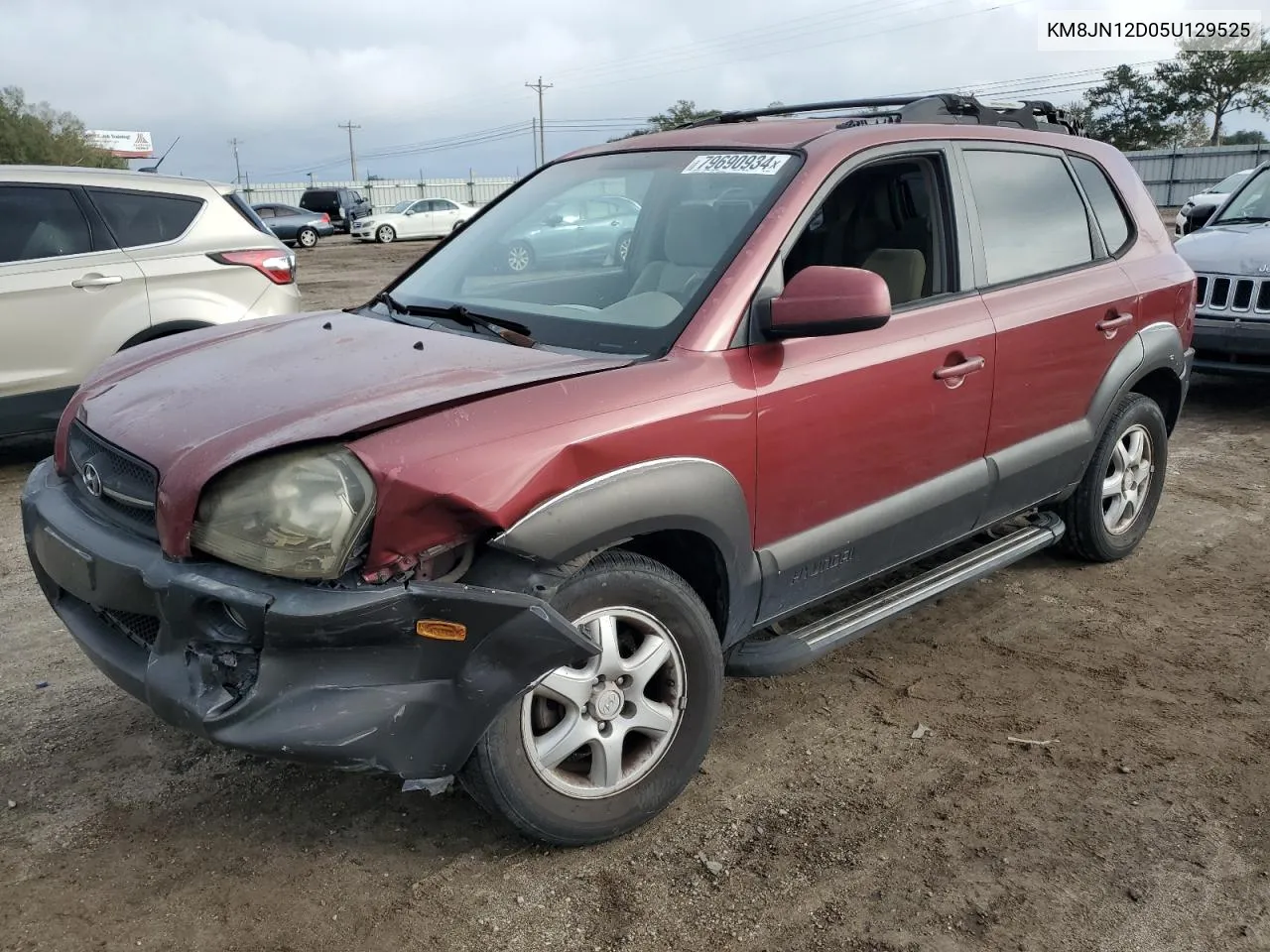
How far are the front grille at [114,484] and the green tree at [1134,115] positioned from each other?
59265 millimetres

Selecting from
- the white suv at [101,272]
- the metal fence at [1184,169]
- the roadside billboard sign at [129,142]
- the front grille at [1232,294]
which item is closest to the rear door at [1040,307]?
the front grille at [1232,294]

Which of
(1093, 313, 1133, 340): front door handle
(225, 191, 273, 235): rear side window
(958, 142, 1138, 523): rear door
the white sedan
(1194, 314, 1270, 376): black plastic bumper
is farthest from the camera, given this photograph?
the white sedan

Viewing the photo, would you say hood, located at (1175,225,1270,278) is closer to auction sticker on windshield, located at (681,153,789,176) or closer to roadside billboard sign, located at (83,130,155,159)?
auction sticker on windshield, located at (681,153,789,176)

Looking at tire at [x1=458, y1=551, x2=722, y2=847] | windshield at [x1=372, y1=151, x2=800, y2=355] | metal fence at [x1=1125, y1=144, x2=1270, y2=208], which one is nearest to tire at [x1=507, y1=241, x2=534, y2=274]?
windshield at [x1=372, y1=151, x2=800, y2=355]

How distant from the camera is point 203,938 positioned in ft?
7.90

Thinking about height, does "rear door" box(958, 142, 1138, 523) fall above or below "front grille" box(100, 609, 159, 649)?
above

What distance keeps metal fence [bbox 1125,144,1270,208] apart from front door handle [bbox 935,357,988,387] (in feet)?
108

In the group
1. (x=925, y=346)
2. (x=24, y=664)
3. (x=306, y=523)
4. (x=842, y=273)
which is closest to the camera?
(x=306, y=523)

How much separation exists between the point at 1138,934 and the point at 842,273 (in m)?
1.74

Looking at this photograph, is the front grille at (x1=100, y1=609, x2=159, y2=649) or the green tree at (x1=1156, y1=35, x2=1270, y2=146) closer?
the front grille at (x1=100, y1=609, x2=159, y2=649)

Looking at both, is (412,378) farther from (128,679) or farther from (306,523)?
(128,679)

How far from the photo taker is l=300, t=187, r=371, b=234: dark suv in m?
38.2

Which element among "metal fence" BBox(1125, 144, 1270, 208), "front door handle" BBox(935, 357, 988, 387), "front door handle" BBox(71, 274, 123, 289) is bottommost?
"front door handle" BBox(935, 357, 988, 387)

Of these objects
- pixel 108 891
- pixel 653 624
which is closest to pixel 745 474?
pixel 653 624
